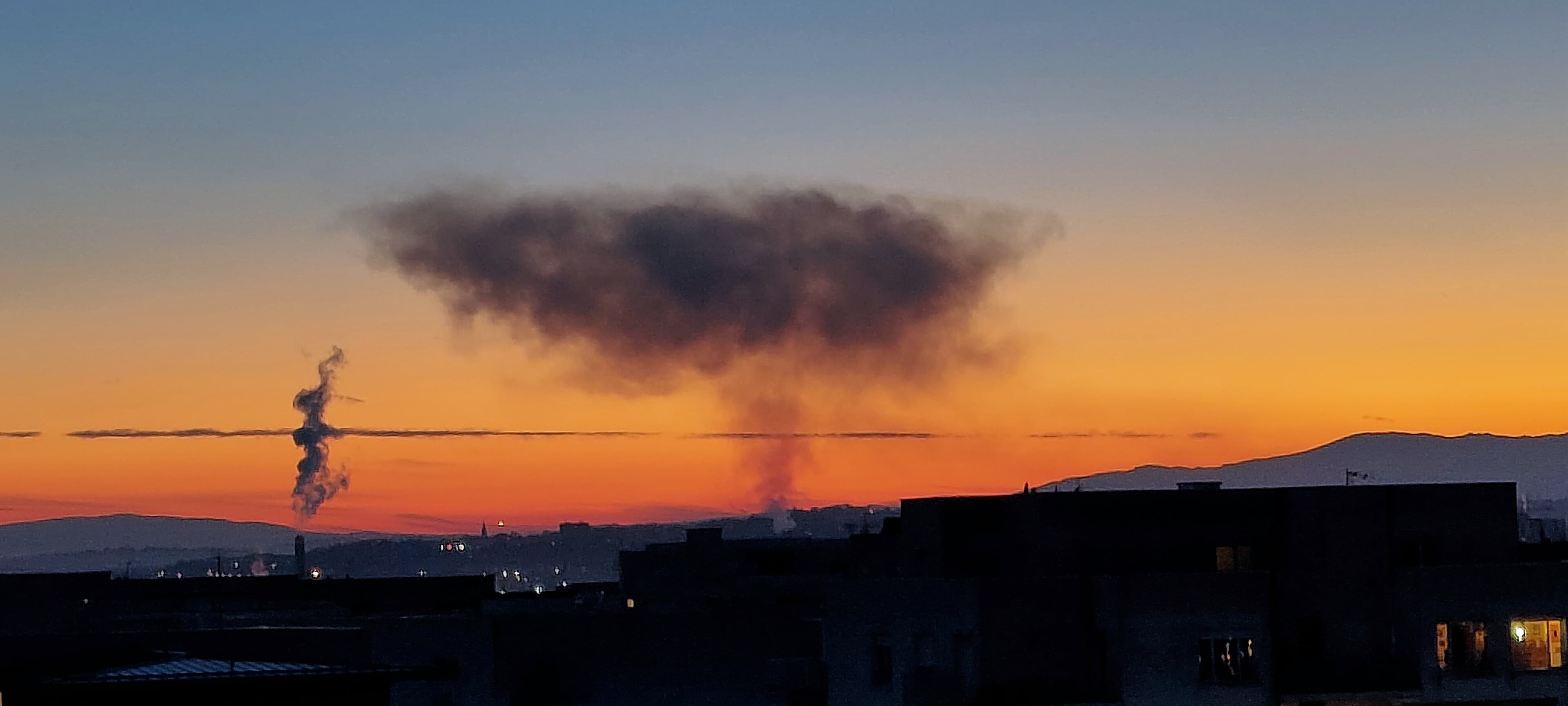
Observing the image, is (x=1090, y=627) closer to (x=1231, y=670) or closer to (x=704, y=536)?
(x=1231, y=670)

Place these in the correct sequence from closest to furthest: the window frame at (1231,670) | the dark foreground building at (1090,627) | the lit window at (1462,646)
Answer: the dark foreground building at (1090,627)
the window frame at (1231,670)
the lit window at (1462,646)

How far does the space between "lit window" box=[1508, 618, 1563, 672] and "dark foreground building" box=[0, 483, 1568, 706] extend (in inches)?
2.5

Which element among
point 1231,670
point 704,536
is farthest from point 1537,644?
point 704,536

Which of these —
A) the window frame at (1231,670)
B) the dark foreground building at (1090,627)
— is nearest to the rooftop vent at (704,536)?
the dark foreground building at (1090,627)

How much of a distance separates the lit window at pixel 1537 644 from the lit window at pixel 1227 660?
8686 millimetres

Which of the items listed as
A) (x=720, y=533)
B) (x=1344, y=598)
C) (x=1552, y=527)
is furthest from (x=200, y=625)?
(x=1552, y=527)

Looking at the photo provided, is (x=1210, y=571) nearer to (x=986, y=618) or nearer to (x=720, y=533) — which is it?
(x=986, y=618)

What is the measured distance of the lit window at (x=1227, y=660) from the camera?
62.8m

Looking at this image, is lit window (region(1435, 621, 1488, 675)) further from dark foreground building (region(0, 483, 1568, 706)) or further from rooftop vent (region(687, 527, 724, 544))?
rooftop vent (region(687, 527, 724, 544))

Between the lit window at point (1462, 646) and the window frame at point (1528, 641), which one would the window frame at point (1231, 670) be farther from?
the window frame at point (1528, 641)

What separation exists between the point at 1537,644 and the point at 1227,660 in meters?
10.5

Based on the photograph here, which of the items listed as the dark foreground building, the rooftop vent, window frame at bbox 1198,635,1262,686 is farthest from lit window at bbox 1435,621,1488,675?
the rooftop vent

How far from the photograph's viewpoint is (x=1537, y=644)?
65812 millimetres

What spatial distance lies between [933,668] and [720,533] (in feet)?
199
